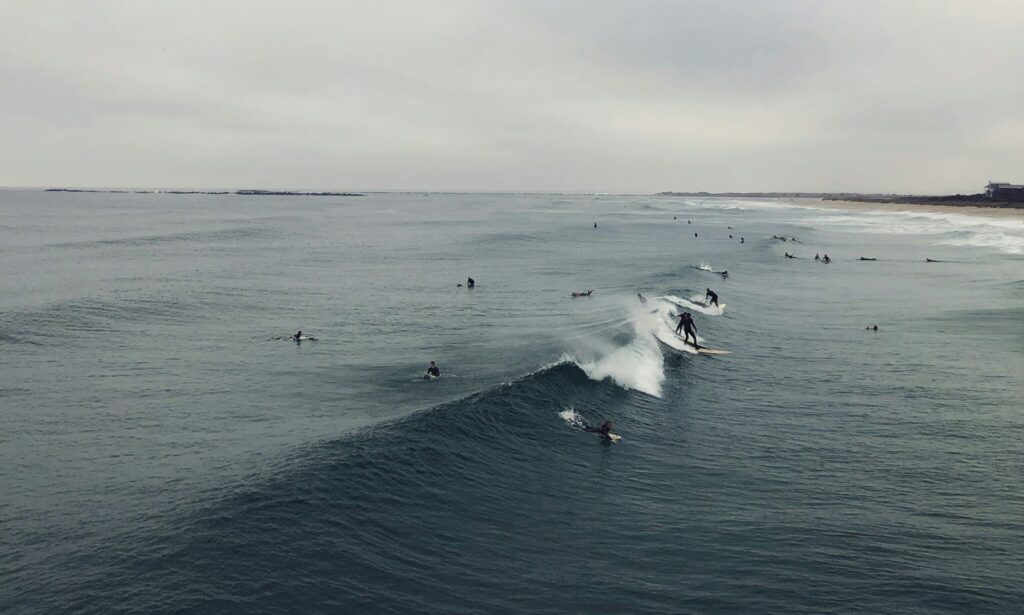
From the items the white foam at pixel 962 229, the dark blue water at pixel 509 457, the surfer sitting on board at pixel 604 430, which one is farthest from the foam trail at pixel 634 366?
the white foam at pixel 962 229

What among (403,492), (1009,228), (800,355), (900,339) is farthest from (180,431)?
(1009,228)

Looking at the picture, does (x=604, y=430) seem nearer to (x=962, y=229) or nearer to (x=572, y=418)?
(x=572, y=418)

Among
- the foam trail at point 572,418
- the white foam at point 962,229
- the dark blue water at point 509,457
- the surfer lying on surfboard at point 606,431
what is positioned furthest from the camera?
the white foam at point 962,229

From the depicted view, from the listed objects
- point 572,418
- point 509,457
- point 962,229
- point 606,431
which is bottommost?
point 509,457

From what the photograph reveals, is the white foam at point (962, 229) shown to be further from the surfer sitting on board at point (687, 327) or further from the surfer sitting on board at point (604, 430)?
the surfer sitting on board at point (604, 430)

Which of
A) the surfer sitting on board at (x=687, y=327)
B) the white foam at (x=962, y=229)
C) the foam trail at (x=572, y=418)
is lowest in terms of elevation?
the foam trail at (x=572, y=418)

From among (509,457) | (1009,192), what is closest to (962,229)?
(1009,192)

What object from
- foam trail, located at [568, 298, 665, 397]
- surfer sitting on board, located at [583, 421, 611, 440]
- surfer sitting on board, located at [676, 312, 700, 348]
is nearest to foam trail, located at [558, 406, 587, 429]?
surfer sitting on board, located at [583, 421, 611, 440]

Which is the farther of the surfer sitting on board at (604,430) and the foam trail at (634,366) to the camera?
the foam trail at (634,366)

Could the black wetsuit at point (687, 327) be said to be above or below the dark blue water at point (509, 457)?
above

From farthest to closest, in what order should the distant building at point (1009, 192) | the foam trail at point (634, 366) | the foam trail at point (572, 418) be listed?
1. the distant building at point (1009, 192)
2. the foam trail at point (634, 366)
3. the foam trail at point (572, 418)
